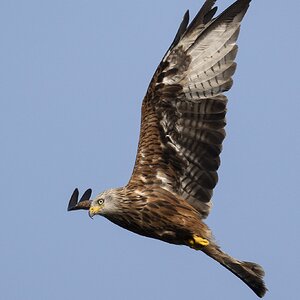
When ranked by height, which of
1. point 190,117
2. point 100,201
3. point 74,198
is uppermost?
point 190,117

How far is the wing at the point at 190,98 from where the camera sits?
12.7 metres

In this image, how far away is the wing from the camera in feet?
41.6

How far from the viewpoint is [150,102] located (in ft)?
41.7

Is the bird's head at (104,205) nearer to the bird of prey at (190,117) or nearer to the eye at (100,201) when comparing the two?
the eye at (100,201)

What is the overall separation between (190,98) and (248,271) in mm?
2425

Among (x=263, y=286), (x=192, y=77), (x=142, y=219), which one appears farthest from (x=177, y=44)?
(x=263, y=286)

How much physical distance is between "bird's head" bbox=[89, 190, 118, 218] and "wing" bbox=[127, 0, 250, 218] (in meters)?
0.42

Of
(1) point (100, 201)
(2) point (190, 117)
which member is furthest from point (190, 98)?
(1) point (100, 201)

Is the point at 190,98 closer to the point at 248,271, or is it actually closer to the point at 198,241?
the point at 198,241

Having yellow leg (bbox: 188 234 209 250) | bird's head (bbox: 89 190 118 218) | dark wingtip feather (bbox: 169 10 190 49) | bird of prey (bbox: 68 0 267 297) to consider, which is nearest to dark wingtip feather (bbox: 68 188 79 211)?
bird of prey (bbox: 68 0 267 297)

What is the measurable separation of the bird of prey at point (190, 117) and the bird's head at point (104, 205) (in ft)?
0.55

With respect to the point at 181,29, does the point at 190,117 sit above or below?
below

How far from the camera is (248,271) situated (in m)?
12.8

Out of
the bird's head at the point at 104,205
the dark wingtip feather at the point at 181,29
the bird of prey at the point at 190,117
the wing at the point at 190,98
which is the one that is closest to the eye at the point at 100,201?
the bird's head at the point at 104,205
